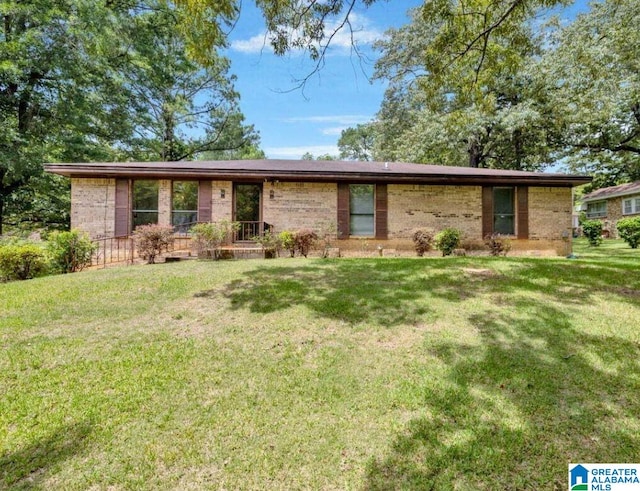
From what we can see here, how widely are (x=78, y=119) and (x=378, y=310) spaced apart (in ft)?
Result: 52.6

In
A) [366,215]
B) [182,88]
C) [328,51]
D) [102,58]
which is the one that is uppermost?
[182,88]

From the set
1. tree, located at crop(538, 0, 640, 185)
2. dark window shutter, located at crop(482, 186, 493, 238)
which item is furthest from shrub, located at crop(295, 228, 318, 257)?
tree, located at crop(538, 0, 640, 185)

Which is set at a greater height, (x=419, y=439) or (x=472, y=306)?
(x=472, y=306)

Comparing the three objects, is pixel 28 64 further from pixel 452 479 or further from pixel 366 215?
pixel 452 479

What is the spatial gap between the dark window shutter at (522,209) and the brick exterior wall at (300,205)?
6.37 meters

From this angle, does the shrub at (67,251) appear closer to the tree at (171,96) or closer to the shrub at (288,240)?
the shrub at (288,240)

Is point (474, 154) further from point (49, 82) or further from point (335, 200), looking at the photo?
point (49, 82)

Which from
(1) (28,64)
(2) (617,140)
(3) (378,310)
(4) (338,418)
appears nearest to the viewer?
(4) (338,418)

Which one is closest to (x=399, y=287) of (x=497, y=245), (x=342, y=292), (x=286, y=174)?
(x=342, y=292)

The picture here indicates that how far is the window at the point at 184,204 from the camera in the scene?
36.2 ft

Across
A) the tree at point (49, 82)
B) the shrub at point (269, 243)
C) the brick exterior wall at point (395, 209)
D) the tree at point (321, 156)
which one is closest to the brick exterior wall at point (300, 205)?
the brick exterior wall at point (395, 209)

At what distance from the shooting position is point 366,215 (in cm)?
1141

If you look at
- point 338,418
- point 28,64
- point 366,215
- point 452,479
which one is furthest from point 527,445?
point 28,64

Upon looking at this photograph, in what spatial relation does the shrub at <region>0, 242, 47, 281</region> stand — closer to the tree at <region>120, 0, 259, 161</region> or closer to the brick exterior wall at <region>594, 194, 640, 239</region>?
the tree at <region>120, 0, 259, 161</region>
